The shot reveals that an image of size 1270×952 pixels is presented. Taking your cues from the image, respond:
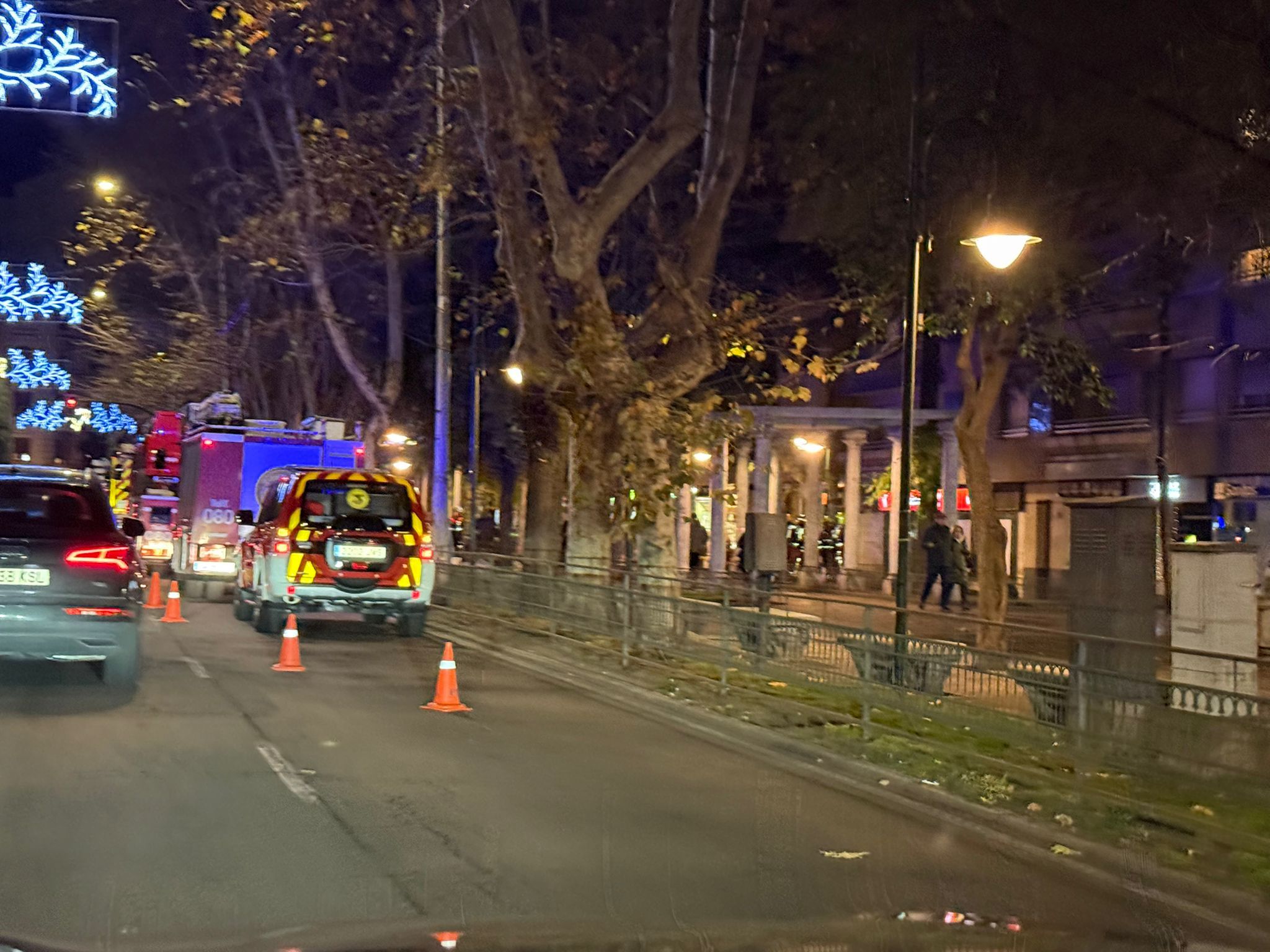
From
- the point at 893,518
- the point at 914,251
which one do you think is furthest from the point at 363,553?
the point at 893,518

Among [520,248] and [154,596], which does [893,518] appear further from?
[154,596]

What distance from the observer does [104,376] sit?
47031mm

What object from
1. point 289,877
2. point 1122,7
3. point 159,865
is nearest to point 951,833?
point 289,877

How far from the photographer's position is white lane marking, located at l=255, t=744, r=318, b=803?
9062mm

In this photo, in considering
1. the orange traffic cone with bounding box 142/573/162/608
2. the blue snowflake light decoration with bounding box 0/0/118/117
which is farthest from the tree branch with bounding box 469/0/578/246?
the orange traffic cone with bounding box 142/573/162/608

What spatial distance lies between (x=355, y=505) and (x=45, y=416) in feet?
173

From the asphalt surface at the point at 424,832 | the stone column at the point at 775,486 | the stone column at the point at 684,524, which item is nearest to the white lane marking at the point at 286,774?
the asphalt surface at the point at 424,832

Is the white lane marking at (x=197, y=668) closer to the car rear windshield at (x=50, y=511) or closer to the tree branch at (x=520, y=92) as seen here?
the car rear windshield at (x=50, y=511)

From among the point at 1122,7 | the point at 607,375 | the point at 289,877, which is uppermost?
the point at 1122,7

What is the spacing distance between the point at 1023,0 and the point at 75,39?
35.9 feet

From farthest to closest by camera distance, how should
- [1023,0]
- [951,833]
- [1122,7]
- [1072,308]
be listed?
[1072,308] → [1023,0] → [1122,7] → [951,833]

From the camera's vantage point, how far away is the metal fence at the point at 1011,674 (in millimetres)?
8195

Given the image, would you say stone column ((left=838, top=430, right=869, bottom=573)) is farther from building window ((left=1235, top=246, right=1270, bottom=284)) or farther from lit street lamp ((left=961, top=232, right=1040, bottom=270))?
lit street lamp ((left=961, top=232, right=1040, bottom=270))

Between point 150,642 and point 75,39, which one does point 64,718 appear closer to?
point 150,642
